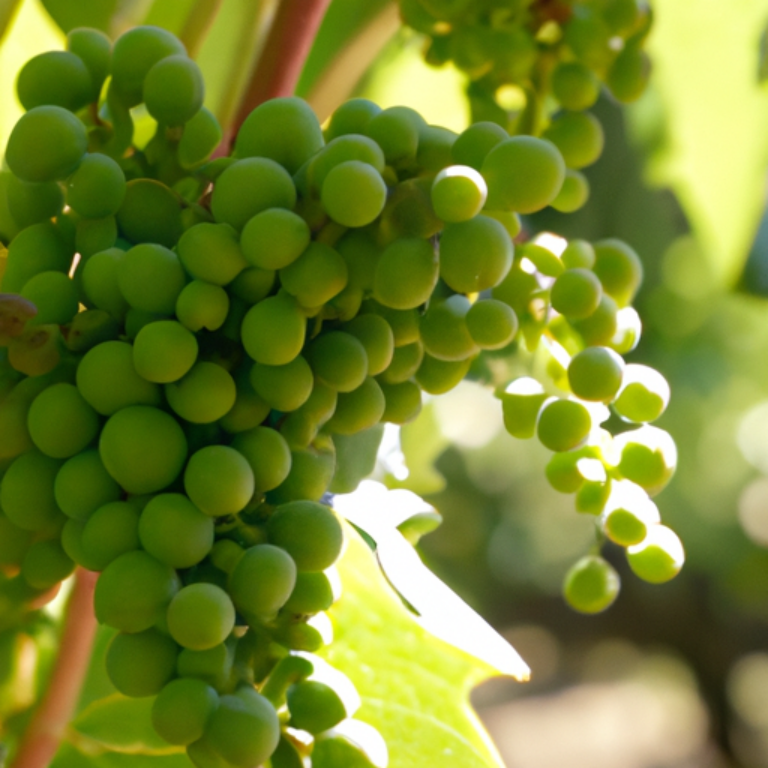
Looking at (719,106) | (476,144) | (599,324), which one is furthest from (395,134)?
(719,106)

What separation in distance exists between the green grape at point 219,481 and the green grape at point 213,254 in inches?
2.1

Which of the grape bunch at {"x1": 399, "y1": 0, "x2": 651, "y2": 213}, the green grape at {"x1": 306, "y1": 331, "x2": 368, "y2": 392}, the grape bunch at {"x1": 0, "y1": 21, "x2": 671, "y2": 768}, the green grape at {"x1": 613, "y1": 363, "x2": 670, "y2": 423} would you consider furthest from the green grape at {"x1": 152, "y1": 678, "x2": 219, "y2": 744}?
the grape bunch at {"x1": 399, "y1": 0, "x2": 651, "y2": 213}

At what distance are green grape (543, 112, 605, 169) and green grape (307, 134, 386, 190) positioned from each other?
220 mm

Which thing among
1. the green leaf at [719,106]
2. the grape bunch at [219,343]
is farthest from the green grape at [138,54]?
the green leaf at [719,106]

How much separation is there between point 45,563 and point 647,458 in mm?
231

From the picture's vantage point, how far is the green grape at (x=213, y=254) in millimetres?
271

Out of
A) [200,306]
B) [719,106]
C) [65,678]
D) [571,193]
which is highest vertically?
[719,106]

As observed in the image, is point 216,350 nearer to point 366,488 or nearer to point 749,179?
point 366,488

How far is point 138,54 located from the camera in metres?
0.32

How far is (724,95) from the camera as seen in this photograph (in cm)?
58

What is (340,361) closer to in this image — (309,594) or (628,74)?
(309,594)

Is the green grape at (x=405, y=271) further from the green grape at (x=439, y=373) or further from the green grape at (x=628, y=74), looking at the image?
the green grape at (x=628, y=74)

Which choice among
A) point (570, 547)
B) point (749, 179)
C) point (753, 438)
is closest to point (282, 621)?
point (749, 179)

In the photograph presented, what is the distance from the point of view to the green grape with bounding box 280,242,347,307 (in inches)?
10.6
